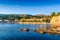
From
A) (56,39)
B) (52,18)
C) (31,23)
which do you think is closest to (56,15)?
(52,18)

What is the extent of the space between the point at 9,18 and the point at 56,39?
15.0 meters

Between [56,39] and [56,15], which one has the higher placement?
[56,15]

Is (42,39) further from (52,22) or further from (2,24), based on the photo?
(2,24)

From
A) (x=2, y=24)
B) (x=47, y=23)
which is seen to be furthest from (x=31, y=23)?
(x=2, y=24)

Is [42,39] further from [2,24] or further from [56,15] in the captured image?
[2,24]

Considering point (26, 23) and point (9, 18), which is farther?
point (26, 23)

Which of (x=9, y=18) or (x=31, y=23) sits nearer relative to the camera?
(x=9, y=18)

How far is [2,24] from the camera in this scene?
29.5m

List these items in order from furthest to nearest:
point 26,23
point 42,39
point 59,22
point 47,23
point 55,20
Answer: point 26,23, point 47,23, point 55,20, point 59,22, point 42,39

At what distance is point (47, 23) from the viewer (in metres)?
28.6

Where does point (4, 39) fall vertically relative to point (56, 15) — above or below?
below

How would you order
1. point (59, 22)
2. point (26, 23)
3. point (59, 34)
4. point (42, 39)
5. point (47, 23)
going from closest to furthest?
point (42, 39), point (59, 34), point (59, 22), point (47, 23), point (26, 23)

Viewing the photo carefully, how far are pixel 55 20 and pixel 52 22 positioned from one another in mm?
1227

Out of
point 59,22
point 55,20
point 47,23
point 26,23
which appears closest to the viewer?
point 59,22
